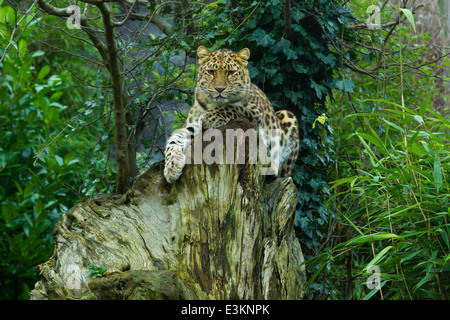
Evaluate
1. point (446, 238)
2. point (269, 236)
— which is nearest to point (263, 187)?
point (269, 236)

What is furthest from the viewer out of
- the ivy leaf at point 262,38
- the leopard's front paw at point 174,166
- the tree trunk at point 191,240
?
the ivy leaf at point 262,38

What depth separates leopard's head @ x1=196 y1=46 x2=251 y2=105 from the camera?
455cm

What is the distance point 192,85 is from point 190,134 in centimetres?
221

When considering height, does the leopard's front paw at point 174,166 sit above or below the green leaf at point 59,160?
below

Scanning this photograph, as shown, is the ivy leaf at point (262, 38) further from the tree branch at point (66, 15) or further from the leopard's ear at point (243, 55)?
the tree branch at point (66, 15)

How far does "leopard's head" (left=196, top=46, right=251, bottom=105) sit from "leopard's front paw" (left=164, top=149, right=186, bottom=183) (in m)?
0.86

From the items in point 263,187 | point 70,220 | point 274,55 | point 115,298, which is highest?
point 274,55

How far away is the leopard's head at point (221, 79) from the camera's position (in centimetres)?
455

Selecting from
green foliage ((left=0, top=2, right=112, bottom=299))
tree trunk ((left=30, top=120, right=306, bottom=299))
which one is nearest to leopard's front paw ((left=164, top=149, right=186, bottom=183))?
tree trunk ((left=30, top=120, right=306, bottom=299))

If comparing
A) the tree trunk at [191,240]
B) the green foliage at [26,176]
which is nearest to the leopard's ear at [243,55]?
the tree trunk at [191,240]

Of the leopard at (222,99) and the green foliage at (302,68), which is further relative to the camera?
the green foliage at (302,68)

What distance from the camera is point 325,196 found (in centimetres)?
588

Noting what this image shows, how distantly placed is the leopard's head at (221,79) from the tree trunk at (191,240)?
765 millimetres

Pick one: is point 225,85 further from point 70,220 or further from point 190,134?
point 70,220
